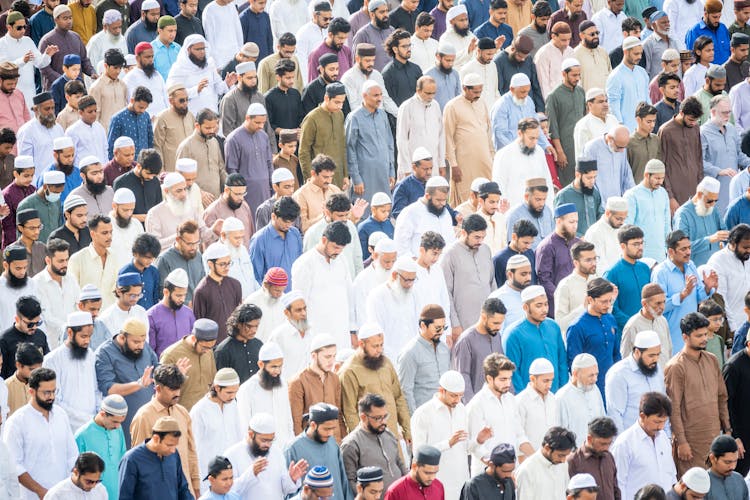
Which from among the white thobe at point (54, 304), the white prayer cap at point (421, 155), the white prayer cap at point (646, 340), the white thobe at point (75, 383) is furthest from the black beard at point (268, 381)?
the white prayer cap at point (421, 155)

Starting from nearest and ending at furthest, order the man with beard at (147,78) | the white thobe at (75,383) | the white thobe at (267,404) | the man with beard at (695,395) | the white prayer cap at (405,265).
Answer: the white thobe at (267,404) → the white thobe at (75,383) → the man with beard at (695,395) → the white prayer cap at (405,265) → the man with beard at (147,78)

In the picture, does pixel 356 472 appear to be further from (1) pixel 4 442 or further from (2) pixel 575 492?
(1) pixel 4 442

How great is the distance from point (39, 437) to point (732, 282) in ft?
20.8

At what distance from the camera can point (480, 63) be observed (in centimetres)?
1964

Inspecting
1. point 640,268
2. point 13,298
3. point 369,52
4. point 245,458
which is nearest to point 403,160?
point 369,52

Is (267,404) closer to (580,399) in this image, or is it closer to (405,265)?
(405,265)

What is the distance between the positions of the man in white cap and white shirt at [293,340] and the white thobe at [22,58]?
6865mm

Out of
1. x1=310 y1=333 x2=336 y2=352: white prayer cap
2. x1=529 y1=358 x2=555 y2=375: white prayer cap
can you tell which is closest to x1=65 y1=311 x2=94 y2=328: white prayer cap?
x1=310 y1=333 x2=336 y2=352: white prayer cap

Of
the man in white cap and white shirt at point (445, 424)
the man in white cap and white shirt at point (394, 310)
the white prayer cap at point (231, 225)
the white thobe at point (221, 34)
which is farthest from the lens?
the white thobe at point (221, 34)

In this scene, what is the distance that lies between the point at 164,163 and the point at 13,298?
3598 millimetres

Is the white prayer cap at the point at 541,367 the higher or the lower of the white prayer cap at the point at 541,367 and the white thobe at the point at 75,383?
the lower

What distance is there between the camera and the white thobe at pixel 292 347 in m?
14.5

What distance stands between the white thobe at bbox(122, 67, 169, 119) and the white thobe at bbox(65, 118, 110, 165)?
3.23 feet

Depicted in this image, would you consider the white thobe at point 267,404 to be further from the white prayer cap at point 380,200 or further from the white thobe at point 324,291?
the white prayer cap at point 380,200
